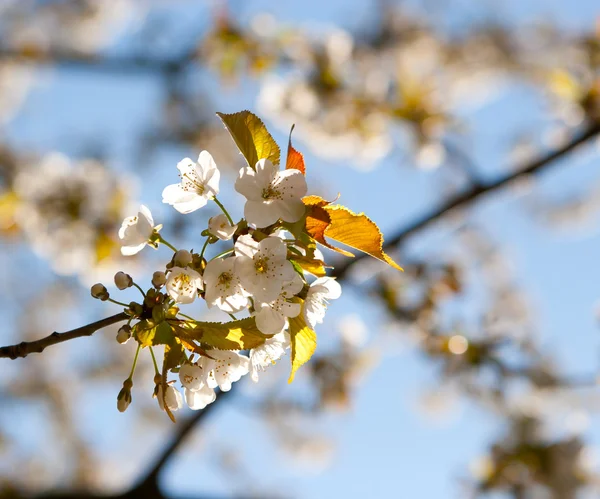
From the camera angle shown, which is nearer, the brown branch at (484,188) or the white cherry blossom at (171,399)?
the white cherry blossom at (171,399)

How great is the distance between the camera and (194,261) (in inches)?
33.2

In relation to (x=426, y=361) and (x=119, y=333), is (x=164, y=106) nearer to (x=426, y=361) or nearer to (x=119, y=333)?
(x=426, y=361)

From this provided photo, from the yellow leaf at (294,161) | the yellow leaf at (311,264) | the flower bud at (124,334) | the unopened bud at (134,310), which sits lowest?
the flower bud at (124,334)

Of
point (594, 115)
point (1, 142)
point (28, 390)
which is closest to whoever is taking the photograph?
point (594, 115)

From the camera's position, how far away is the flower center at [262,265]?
2.60 feet

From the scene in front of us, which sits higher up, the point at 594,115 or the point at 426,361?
the point at 594,115

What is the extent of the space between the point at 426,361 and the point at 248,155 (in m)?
1.81

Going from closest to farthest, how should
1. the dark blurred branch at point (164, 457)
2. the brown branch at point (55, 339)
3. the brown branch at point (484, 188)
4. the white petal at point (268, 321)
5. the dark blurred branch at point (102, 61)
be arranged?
the brown branch at point (55, 339)
the white petal at point (268, 321)
the dark blurred branch at point (164, 457)
the brown branch at point (484, 188)
the dark blurred branch at point (102, 61)

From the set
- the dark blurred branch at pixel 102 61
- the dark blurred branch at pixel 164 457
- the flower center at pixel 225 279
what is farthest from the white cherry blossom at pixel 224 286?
the dark blurred branch at pixel 102 61

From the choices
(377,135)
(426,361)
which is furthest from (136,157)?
(426,361)

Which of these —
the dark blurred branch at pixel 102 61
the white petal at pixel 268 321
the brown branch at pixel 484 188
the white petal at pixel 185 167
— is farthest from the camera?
the dark blurred branch at pixel 102 61

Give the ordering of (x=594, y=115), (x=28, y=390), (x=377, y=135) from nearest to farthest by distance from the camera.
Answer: (x=594, y=115), (x=377, y=135), (x=28, y=390)

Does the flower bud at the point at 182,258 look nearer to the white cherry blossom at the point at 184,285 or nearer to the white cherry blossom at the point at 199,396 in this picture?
the white cherry blossom at the point at 184,285

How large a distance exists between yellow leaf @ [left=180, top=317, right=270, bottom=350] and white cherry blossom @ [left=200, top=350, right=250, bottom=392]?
0.04 m
